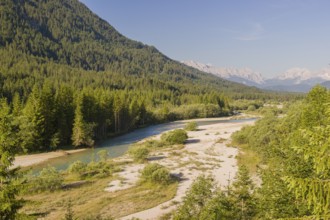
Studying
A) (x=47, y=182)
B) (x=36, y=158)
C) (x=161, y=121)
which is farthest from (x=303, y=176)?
(x=161, y=121)

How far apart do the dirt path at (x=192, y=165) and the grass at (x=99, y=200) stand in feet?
4.18

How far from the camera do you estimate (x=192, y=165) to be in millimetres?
47406

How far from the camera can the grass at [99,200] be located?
91.1 ft

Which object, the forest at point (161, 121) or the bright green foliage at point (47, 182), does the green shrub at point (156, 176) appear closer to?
the forest at point (161, 121)

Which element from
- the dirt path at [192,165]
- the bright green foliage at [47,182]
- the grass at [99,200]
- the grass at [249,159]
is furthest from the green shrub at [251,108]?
the bright green foliage at [47,182]

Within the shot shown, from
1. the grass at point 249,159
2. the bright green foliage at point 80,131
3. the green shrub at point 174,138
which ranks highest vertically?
the bright green foliage at point 80,131

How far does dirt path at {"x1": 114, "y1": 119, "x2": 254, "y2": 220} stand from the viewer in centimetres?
2995

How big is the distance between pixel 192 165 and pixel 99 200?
20482 mm

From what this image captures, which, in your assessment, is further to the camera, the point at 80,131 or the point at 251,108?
the point at 251,108

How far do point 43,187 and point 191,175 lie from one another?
68.4ft

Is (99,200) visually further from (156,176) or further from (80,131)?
(80,131)

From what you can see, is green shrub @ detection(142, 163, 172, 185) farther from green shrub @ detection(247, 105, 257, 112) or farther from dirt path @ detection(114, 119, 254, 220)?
green shrub @ detection(247, 105, 257, 112)

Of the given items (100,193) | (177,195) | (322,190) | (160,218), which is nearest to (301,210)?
(322,190)

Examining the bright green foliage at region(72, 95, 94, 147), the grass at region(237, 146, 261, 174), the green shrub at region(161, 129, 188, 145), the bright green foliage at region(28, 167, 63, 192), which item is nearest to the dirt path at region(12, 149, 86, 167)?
the bright green foliage at region(72, 95, 94, 147)
